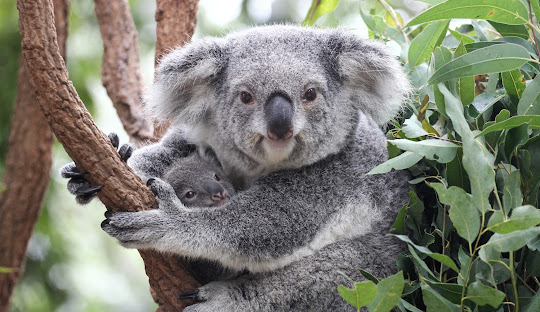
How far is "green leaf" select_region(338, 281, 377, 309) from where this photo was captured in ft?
6.59

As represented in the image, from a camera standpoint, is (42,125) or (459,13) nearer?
(459,13)

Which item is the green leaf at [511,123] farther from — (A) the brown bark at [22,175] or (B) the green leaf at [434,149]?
(A) the brown bark at [22,175]

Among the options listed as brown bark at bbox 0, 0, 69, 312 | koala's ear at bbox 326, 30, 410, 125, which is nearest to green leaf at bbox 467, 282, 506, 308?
koala's ear at bbox 326, 30, 410, 125

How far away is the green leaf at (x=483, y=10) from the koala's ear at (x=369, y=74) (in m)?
0.47

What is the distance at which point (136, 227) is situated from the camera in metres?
2.56

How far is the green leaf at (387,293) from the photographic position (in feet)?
6.86

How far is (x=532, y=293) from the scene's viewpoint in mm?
2373

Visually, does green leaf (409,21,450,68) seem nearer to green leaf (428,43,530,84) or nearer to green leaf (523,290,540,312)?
green leaf (428,43,530,84)

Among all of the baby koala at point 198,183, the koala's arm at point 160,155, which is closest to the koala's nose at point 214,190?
the baby koala at point 198,183

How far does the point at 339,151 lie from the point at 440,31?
0.78 m

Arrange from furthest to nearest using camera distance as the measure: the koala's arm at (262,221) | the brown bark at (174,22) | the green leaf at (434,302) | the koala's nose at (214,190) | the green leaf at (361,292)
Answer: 1. the brown bark at (174,22)
2. the koala's nose at (214,190)
3. the koala's arm at (262,221)
4. the green leaf at (434,302)
5. the green leaf at (361,292)

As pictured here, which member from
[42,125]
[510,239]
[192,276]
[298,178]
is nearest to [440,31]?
[298,178]

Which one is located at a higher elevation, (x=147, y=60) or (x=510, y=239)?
(x=510, y=239)

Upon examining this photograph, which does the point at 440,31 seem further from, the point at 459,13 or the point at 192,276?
the point at 192,276
